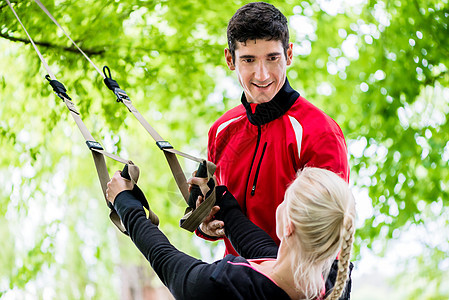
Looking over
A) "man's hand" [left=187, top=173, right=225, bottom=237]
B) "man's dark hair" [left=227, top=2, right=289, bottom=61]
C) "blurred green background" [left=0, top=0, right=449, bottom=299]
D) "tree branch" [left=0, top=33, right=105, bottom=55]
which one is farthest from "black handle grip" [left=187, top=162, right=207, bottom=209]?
"tree branch" [left=0, top=33, right=105, bottom=55]

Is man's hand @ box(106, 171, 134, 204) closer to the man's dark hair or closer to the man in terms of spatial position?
the man

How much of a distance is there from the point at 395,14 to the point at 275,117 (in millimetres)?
2054

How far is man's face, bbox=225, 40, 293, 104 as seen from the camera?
1.44m

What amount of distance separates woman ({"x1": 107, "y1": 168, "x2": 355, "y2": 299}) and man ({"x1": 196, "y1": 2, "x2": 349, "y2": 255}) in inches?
8.4

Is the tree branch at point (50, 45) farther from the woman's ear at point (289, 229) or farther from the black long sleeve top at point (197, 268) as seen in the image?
the woman's ear at point (289, 229)

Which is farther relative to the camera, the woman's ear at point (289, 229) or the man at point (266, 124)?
the man at point (266, 124)

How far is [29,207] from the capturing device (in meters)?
3.72

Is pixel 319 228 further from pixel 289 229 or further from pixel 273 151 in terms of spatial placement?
pixel 273 151

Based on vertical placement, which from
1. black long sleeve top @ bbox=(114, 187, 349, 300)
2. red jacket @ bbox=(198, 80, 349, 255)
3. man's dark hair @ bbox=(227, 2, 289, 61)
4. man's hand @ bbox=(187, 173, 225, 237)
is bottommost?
black long sleeve top @ bbox=(114, 187, 349, 300)

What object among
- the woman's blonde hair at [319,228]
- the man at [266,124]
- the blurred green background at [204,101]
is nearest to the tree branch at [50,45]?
the blurred green background at [204,101]

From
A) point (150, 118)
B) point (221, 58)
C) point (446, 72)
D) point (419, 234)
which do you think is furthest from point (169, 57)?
point (419, 234)

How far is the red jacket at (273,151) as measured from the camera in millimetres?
1338

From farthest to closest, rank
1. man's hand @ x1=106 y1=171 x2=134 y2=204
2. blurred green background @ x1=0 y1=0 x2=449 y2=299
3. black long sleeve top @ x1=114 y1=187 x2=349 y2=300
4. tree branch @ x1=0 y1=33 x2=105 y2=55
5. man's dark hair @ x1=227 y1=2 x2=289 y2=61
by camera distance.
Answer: blurred green background @ x1=0 y1=0 x2=449 y2=299
tree branch @ x1=0 y1=33 x2=105 y2=55
man's dark hair @ x1=227 y1=2 x2=289 y2=61
man's hand @ x1=106 y1=171 x2=134 y2=204
black long sleeve top @ x1=114 y1=187 x2=349 y2=300

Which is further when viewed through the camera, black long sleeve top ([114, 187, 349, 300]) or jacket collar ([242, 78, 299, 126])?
jacket collar ([242, 78, 299, 126])
